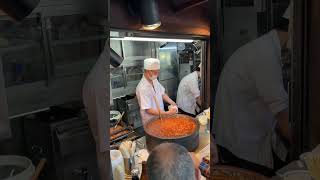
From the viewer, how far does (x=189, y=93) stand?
4016 millimetres

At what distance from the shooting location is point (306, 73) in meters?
0.94

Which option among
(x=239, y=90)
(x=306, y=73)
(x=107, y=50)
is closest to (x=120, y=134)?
(x=107, y=50)

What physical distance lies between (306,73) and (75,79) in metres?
0.87

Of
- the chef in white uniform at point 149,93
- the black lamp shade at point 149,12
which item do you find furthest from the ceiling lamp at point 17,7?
the chef in white uniform at point 149,93

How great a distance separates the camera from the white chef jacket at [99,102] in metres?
1.12

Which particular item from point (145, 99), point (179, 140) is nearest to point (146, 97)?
point (145, 99)

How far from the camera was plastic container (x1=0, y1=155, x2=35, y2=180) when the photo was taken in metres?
0.83

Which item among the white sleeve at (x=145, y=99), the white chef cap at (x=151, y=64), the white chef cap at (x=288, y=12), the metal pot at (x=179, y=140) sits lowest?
the metal pot at (x=179, y=140)

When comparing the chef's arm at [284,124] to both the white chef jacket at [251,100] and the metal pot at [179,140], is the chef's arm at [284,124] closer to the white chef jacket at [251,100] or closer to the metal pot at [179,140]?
the white chef jacket at [251,100]

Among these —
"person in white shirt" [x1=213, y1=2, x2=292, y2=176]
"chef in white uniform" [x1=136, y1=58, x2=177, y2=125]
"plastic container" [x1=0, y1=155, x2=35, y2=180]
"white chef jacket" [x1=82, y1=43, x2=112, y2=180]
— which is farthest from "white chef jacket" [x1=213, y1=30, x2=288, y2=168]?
"chef in white uniform" [x1=136, y1=58, x2=177, y2=125]

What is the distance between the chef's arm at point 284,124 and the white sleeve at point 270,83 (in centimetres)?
2

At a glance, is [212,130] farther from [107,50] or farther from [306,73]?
[107,50]

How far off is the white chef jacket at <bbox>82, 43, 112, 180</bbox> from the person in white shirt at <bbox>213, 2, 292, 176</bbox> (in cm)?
49

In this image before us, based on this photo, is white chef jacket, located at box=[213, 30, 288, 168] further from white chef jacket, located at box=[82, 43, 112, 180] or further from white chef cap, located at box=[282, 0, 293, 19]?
white chef jacket, located at box=[82, 43, 112, 180]
